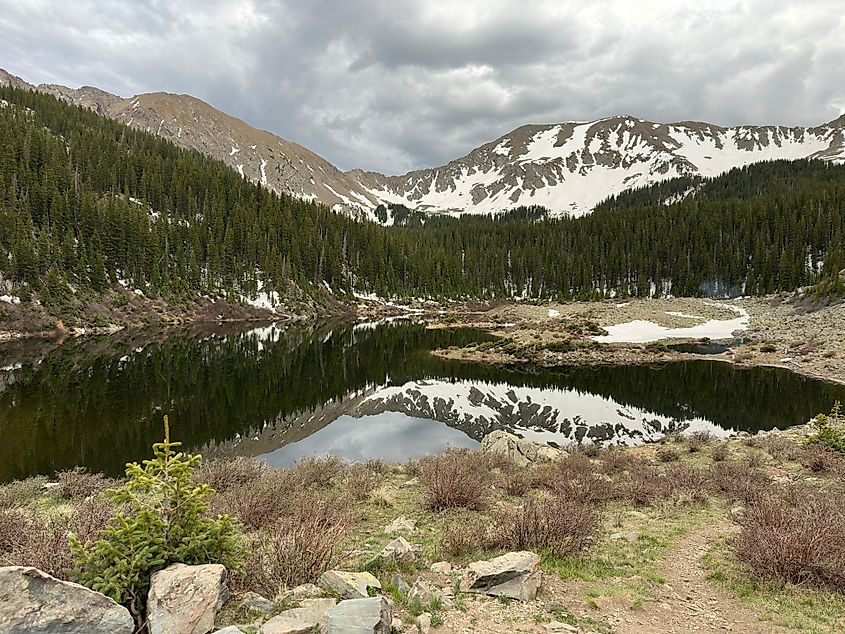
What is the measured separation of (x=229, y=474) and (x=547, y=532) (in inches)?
376

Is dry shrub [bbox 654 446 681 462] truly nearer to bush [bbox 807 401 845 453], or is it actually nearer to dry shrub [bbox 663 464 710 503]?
dry shrub [bbox 663 464 710 503]

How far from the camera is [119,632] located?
4910 mm

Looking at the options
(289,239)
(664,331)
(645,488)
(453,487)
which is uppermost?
(289,239)

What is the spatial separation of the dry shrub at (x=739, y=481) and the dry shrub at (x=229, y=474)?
44.2 feet

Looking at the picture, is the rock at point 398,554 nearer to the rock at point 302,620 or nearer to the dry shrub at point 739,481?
the rock at point 302,620

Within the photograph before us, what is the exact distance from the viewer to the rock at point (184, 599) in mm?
5105

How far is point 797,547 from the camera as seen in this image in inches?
299

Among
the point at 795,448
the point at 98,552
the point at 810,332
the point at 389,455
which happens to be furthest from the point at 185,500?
the point at 810,332

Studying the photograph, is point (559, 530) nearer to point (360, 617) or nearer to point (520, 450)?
point (360, 617)

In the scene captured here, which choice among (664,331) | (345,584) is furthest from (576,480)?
(664,331)

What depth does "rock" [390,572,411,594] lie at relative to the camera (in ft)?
22.5

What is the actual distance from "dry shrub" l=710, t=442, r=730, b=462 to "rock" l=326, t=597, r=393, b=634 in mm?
15631

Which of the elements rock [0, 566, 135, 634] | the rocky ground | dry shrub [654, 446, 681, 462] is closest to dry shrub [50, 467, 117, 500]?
rock [0, 566, 135, 634]

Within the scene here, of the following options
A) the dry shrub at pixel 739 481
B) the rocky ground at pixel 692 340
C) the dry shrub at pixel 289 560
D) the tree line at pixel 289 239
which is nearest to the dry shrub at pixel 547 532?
the dry shrub at pixel 289 560
